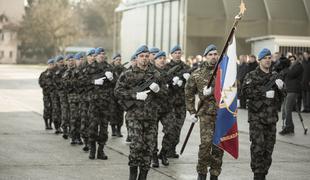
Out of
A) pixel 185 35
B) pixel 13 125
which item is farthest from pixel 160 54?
pixel 185 35

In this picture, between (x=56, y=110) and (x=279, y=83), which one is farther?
(x=56, y=110)

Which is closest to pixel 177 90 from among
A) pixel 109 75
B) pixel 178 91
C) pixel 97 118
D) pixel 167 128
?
pixel 178 91

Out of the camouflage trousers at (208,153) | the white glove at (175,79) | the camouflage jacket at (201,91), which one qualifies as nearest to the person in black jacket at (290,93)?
the white glove at (175,79)

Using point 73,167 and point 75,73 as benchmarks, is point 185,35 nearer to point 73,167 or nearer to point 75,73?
point 75,73

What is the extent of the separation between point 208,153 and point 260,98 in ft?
3.97

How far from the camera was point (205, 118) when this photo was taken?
33.9 ft

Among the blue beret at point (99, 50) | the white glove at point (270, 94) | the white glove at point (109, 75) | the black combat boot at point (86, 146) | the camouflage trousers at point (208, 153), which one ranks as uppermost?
the blue beret at point (99, 50)

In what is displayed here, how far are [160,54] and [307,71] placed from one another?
12586mm

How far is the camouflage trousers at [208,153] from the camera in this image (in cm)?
1017

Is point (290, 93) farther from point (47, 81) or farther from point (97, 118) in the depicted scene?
point (97, 118)

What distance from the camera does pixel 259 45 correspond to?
102 ft

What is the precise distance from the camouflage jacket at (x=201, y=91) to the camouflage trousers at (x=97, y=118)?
2.99 m

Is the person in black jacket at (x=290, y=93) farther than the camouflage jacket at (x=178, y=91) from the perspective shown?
Yes

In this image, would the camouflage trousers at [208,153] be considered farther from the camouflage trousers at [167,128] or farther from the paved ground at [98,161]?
the camouflage trousers at [167,128]
